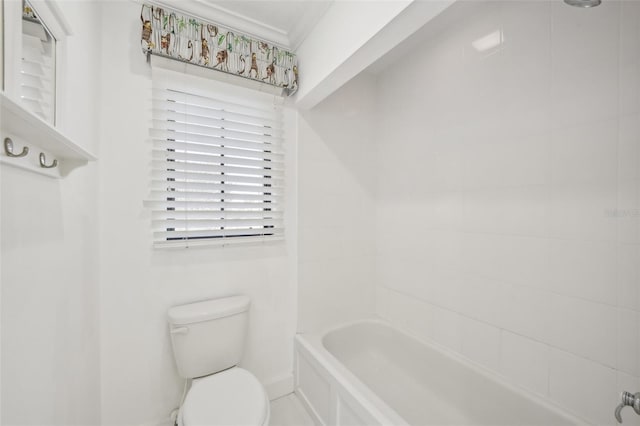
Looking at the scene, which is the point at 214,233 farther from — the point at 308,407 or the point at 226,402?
the point at 308,407

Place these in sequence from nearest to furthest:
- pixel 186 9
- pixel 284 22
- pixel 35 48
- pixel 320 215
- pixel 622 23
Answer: pixel 35 48, pixel 622 23, pixel 186 9, pixel 284 22, pixel 320 215

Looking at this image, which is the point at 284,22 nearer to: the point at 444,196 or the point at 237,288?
the point at 444,196

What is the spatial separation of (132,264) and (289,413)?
1331 mm

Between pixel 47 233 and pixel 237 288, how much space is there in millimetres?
1018

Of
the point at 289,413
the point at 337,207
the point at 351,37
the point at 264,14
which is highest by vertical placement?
the point at 264,14

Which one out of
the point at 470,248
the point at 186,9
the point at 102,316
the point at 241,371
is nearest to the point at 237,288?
the point at 241,371

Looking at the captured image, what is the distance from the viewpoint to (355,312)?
2.09 m

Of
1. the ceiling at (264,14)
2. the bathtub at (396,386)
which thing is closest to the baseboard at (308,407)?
the bathtub at (396,386)

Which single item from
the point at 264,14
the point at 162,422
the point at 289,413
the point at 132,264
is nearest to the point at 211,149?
the point at 132,264

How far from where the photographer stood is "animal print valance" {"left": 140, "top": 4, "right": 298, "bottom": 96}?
4.33ft

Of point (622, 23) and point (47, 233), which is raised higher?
point (622, 23)

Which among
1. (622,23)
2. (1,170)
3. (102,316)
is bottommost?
(102,316)

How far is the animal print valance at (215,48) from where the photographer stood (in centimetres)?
132

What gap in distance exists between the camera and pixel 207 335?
1.39m
